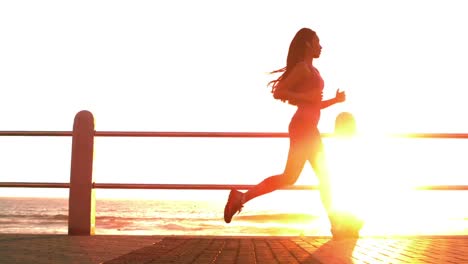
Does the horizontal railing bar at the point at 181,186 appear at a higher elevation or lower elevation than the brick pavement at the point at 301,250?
higher

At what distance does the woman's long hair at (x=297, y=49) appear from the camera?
609 cm

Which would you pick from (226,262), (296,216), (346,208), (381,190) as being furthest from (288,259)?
(296,216)

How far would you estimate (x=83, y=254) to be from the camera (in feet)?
16.4

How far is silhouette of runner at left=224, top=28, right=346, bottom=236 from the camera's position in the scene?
591 centimetres

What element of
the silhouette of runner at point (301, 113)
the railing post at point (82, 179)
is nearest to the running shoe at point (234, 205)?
the silhouette of runner at point (301, 113)

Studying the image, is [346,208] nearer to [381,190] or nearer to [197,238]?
[381,190]

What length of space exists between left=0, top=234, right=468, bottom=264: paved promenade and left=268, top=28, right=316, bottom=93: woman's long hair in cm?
148

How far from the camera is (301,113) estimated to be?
5.96 meters

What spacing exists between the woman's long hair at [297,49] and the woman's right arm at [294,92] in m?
0.11

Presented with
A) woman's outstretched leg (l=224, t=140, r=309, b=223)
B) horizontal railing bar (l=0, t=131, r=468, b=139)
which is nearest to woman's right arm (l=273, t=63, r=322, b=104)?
woman's outstretched leg (l=224, t=140, r=309, b=223)

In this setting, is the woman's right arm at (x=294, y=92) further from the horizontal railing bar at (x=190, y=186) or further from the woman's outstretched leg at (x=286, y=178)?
the horizontal railing bar at (x=190, y=186)

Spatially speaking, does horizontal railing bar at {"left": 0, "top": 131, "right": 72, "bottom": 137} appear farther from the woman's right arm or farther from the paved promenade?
the woman's right arm

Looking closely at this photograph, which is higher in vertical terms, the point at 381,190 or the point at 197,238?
the point at 381,190

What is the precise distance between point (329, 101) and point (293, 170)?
70cm
